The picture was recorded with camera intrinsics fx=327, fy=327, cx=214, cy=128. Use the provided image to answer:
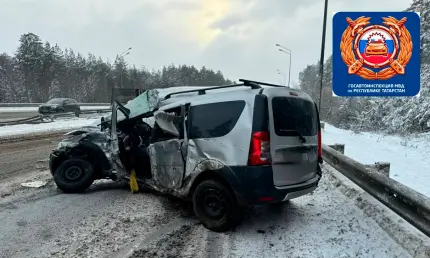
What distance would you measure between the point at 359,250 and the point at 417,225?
640mm

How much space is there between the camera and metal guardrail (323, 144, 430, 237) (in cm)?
331

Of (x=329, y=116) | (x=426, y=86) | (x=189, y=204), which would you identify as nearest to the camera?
(x=189, y=204)

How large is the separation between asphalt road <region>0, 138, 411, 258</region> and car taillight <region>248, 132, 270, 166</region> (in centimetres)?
97

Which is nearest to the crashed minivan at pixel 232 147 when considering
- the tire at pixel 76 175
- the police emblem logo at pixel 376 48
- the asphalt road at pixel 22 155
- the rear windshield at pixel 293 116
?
the rear windshield at pixel 293 116

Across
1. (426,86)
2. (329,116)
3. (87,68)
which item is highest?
(87,68)

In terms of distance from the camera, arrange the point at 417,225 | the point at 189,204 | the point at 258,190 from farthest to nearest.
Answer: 1. the point at 189,204
2. the point at 258,190
3. the point at 417,225

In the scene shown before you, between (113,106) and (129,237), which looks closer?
(129,237)

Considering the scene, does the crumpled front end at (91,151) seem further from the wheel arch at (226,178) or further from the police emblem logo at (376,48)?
the police emblem logo at (376,48)

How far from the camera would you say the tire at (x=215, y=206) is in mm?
4070

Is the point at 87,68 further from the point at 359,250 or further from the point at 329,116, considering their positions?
the point at 359,250

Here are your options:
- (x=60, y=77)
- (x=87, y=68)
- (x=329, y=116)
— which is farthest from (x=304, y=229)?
(x=87, y=68)

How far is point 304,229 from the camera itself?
4.25 metres

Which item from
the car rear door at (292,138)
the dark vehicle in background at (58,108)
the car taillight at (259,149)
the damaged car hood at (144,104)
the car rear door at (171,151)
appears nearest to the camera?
the car taillight at (259,149)

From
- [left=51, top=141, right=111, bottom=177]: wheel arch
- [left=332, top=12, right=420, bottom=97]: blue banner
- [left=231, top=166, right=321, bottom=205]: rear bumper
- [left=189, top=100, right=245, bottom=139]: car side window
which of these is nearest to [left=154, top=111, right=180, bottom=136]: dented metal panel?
[left=189, top=100, right=245, bottom=139]: car side window
